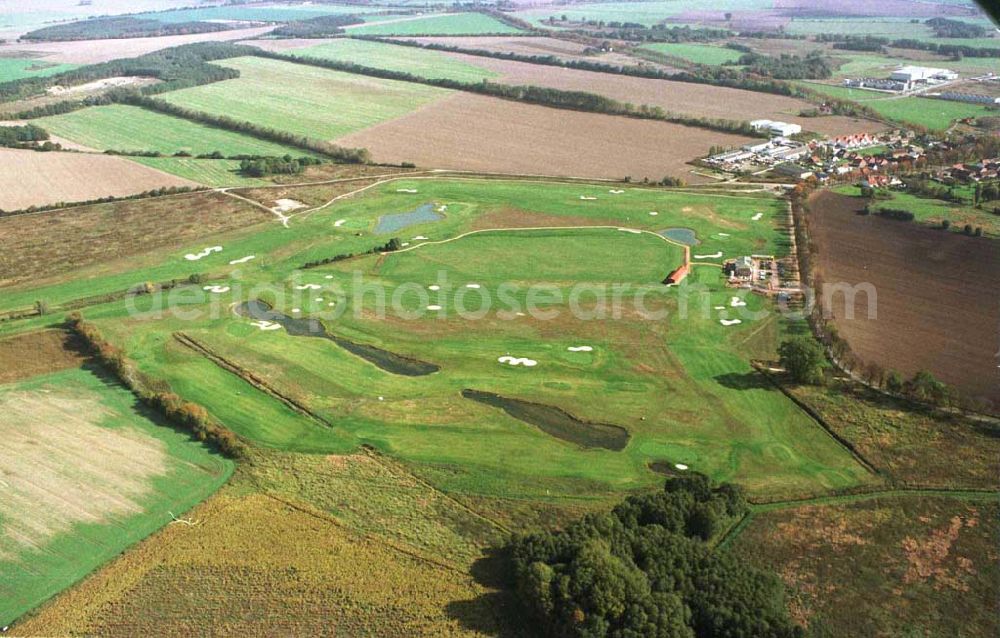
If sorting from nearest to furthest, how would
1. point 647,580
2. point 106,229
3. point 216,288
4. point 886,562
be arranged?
point 647,580
point 886,562
point 216,288
point 106,229

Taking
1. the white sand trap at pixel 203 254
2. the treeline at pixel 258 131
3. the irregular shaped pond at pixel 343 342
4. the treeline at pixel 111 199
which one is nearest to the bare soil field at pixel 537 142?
the treeline at pixel 258 131

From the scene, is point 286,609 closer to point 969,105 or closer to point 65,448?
point 65,448

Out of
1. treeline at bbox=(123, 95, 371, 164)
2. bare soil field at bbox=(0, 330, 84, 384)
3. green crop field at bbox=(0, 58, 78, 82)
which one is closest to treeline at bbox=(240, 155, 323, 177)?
treeline at bbox=(123, 95, 371, 164)

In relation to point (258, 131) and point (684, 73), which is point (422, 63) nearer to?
point (684, 73)

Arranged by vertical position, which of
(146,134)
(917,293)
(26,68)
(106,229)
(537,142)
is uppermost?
(26,68)

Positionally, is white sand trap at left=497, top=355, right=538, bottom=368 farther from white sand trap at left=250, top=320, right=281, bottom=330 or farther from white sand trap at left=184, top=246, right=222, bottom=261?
white sand trap at left=184, top=246, right=222, bottom=261

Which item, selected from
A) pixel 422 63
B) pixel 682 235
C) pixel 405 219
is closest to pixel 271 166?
pixel 405 219

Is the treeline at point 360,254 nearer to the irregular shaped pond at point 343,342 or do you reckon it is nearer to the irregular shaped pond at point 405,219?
the irregular shaped pond at point 405,219
